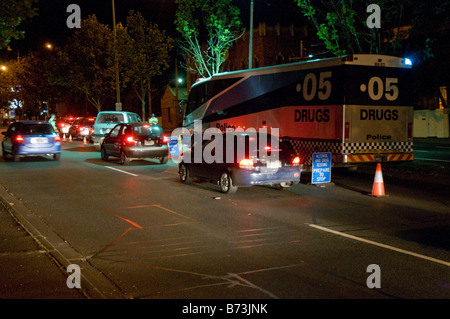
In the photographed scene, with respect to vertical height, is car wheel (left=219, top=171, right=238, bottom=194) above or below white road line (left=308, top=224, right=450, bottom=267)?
above

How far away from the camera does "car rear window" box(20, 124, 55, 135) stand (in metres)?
20.4

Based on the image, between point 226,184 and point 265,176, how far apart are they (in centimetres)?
102

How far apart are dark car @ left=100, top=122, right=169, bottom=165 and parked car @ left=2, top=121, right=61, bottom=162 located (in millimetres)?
2608

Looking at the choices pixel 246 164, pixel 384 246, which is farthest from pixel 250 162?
pixel 384 246

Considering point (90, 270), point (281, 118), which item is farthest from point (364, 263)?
point (281, 118)

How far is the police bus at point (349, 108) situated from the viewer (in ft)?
45.6

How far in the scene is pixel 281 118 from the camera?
16750 mm

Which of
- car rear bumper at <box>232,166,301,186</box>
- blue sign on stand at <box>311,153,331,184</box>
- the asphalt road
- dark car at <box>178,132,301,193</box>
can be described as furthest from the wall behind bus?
car rear bumper at <box>232,166,301,186</box>

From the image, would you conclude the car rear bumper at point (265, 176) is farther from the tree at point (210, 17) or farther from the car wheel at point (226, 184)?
the tree at point (210, 17)

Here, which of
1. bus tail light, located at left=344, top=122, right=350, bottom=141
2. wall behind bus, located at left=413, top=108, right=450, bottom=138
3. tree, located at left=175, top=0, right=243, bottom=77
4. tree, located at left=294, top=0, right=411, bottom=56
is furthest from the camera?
wall behind bus, located at left=413, top=108, right=450, bottom=138

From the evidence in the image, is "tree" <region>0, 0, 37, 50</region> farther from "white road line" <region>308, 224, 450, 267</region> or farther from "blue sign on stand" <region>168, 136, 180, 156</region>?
"white road line" <region>308, 224, 450, 267</region>

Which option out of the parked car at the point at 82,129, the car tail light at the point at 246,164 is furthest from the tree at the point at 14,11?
the parked car at the point at 82,129

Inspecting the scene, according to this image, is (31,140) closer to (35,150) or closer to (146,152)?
(35,150)

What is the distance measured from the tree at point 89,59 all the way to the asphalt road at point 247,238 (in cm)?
3090
